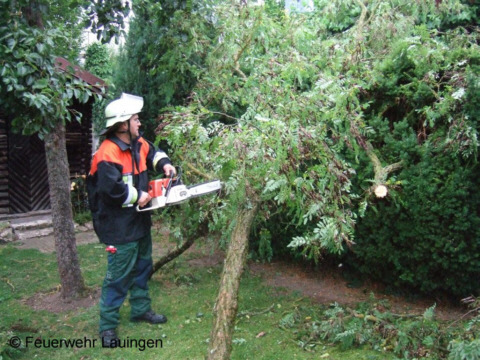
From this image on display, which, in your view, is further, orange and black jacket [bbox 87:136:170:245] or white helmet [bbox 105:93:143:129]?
white helmet [bbox 105:93:143:129]

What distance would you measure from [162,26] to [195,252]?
299 cm

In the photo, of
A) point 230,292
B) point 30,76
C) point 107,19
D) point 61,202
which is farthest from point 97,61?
point 230,292

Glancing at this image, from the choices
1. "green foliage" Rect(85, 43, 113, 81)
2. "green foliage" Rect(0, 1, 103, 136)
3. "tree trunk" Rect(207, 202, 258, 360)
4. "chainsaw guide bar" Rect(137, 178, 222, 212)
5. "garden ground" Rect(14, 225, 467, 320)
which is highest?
"green foliage" Rect(85, 43, 113, 81)

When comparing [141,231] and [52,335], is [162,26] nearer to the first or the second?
[141,231]

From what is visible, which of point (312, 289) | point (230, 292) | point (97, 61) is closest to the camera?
point (230, 292)

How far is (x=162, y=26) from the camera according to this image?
544cm

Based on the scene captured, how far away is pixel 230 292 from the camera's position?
11.9 feet

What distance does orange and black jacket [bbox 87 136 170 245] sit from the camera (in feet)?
12.6

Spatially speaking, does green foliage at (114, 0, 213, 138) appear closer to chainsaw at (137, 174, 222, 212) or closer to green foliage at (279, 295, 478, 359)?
chainsaw at (137, 174, 222, 212)

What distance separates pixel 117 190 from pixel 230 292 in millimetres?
1195

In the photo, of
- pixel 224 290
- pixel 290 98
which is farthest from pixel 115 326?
pixel 290 98

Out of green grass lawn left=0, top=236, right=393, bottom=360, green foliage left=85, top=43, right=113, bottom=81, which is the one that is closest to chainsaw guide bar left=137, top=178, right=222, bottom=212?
green grass lawn left=0, top=236, right=393, bottom=360

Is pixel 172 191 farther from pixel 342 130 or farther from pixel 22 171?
pixel 22 171

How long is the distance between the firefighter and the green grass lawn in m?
0.32
